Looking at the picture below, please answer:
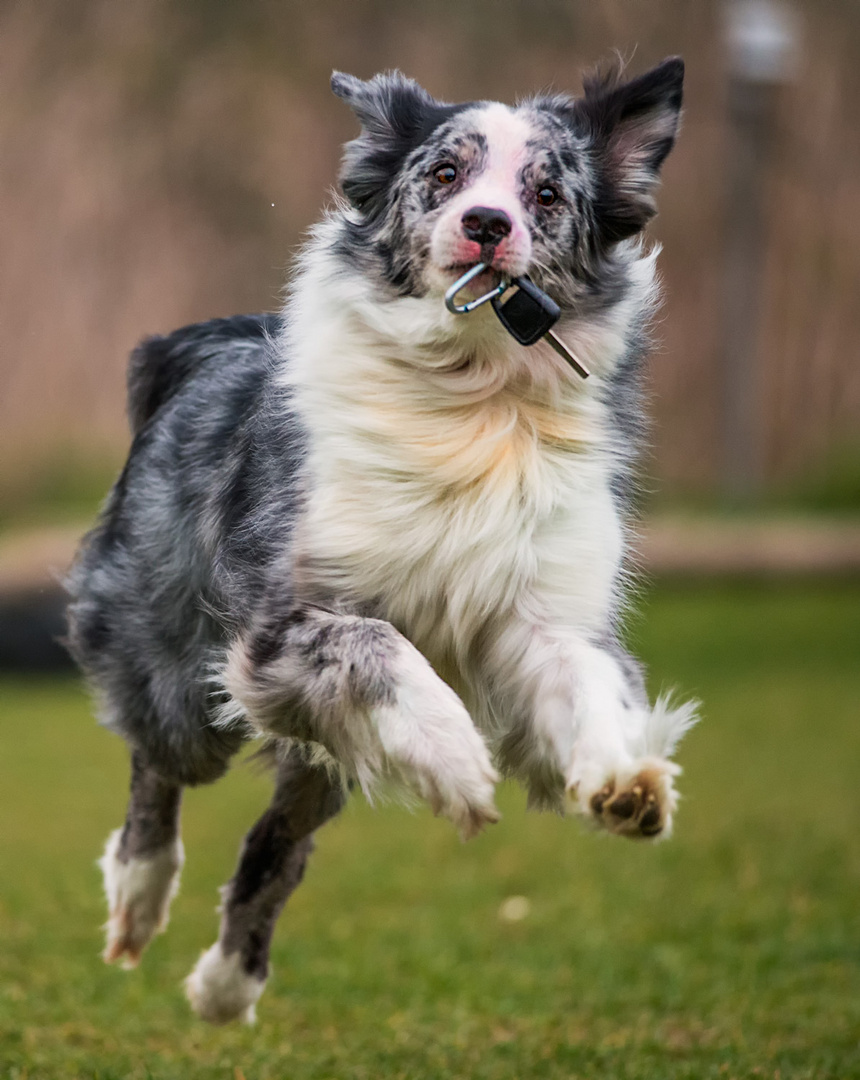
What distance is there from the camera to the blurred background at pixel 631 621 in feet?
16.4

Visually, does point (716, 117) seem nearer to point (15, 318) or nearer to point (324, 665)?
point (15, 318)

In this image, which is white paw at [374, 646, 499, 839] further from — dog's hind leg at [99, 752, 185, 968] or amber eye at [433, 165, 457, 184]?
dog's hind leg at [99, 752, 185, 968]

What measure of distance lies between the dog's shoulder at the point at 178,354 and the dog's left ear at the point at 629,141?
3.63ft

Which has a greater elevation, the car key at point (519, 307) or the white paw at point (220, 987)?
the car key at point (519, 307)

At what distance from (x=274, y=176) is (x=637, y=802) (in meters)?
12.9

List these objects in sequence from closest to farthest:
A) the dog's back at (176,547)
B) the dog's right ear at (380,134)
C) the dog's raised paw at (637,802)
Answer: the dog's raised paw at (637,802), the dog's right ear at (380,134), the dog's back at (176,547)

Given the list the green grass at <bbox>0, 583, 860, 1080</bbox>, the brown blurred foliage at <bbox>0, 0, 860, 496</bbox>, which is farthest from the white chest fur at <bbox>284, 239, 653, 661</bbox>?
the brown blurred foliage at <bbox>0, 0, 860, 496</bbox>

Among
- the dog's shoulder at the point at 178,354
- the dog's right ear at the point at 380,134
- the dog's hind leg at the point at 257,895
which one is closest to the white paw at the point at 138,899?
the dog's hind leg at the point at 257,895

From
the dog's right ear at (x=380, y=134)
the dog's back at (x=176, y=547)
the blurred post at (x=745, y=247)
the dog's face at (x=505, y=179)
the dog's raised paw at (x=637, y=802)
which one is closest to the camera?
the dog's raised paw at (x=637, y=802)

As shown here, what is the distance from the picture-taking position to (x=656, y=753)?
297cm

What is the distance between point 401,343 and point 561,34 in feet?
43.0

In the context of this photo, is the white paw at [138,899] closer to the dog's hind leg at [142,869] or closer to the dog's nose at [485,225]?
the dog's hind leg at [142,869]

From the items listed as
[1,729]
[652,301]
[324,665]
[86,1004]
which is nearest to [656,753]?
[324,665]

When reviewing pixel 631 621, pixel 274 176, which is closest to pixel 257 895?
pixel 631 621
